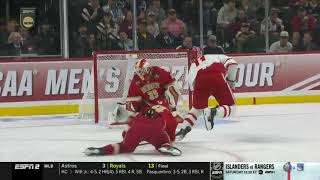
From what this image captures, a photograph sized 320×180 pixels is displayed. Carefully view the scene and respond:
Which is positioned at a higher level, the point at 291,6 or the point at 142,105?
the point at 291,6

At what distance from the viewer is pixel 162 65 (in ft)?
12.5

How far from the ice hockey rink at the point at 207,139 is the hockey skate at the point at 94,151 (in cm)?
4

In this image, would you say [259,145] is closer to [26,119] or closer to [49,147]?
[49,147]

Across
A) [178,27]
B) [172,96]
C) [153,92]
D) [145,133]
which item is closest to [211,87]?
[172,96]

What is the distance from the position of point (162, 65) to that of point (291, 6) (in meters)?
1.22

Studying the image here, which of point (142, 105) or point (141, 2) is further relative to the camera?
point (141, 2)

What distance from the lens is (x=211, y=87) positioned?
12.0ft

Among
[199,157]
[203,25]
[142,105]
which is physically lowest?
[199,157]

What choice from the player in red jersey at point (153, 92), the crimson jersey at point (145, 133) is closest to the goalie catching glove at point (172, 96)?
the player in red jersey at point (153, 92)

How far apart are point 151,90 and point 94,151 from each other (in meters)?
0.50

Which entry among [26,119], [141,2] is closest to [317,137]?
[141,2]

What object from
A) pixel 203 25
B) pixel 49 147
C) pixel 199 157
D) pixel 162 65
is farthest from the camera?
pixel 203 25

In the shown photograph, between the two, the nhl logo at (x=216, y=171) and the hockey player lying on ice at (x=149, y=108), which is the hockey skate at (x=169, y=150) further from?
the nhl logo at (x=216, y=171)

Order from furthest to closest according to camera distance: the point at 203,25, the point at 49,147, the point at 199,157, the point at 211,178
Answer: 1. the point at 203,25
2. the point at 49,147
3. the point at 199,157
4. the point at 211,178
